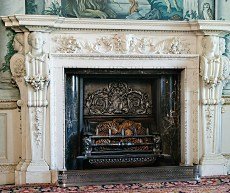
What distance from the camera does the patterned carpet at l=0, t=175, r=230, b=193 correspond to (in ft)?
12.7

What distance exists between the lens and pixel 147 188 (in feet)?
13.0

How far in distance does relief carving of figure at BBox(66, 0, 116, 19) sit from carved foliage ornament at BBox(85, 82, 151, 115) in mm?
828

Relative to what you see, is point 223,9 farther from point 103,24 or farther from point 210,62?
point 103,24

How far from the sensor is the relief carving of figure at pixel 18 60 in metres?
4.09

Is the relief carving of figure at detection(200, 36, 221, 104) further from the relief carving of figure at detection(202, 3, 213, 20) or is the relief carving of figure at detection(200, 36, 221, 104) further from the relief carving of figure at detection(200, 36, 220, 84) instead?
the relief carving of figure at detection(202, 3, 213, 20)

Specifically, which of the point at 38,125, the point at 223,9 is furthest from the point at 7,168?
the point at 223,9

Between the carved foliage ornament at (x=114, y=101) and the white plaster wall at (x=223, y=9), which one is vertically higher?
the white plaster wall at (x=223, y=9)

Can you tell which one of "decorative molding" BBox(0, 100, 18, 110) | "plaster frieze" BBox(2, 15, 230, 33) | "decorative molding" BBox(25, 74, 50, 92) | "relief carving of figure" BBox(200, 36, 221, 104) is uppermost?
"plaster frieze" BBox(2, 15, 230, 33)

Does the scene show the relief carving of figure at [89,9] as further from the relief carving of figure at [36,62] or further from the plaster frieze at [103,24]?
the relief carving of figure at [36,62]

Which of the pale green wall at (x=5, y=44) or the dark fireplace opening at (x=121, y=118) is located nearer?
the pale green wall at (x=5, y=44)

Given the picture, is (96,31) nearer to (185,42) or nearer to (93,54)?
(93,54)

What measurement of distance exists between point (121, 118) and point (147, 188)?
101 centimetres

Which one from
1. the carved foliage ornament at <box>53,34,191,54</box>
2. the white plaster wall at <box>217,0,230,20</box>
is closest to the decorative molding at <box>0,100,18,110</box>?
the carved foliage ornament at <box>53,34,191,54</box>

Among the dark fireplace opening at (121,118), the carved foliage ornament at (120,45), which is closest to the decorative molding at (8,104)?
the dark fireplace opening at (121,118)
